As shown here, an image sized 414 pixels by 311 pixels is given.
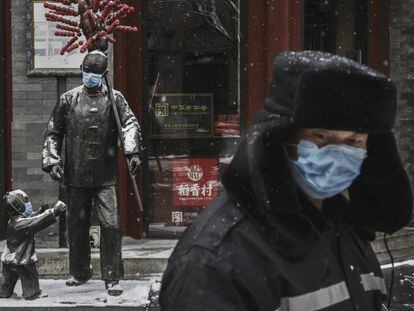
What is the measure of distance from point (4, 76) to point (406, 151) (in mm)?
4965

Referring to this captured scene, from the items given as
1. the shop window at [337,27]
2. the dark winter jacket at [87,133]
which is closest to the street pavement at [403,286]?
the dark winter jacket at [87,133]

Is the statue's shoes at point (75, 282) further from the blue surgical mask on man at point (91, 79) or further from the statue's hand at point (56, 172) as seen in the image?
the blue surgical mask on man at point (91, 79)

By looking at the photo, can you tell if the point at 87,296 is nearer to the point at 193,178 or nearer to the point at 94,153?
the point at 94,153

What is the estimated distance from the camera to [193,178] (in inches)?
356

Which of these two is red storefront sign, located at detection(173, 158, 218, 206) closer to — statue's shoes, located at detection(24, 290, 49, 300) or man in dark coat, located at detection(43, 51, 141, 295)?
man in dark coat, located at detection(43, 51, 141, 295)

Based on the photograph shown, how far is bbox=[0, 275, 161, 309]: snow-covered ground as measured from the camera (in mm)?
6531

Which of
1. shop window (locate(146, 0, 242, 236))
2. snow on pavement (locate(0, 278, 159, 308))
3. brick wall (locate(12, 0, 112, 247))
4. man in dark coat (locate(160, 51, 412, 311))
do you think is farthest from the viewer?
shop window (locate(146, 0, 242, 236))

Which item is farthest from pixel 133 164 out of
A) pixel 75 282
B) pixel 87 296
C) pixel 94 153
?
pixel 75 282

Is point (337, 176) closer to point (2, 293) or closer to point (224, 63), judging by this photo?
point (2, 293)

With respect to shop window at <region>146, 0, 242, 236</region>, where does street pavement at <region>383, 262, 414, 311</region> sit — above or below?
below

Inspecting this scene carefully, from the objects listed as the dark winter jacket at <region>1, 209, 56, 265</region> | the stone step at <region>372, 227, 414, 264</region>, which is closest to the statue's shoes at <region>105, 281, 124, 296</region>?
the dark winter jacket at <region>1, 209, 56, 265</region>

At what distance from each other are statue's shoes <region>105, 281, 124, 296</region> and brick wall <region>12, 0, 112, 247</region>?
1.89m

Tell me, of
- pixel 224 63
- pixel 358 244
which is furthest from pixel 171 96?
pixel 358 244

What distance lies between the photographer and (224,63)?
353 inches
